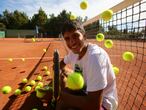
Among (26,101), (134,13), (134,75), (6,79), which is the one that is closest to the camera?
(134,13)

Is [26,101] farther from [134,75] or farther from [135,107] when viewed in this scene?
[134,75]

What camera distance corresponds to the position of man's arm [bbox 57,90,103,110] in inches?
90.1

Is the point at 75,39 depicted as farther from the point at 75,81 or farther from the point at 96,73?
A: the point at 96,73

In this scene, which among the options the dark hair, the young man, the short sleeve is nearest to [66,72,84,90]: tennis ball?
the young man

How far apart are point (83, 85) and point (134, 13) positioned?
1.51m

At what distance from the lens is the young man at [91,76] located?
2.29m

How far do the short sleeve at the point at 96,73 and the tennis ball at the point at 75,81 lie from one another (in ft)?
0.99

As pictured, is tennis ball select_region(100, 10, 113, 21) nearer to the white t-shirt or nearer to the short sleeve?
the white t-shirt

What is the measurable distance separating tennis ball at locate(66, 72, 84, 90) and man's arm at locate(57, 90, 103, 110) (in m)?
0.11

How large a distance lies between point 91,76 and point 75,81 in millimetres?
387

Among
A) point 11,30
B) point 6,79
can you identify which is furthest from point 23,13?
point 6,79

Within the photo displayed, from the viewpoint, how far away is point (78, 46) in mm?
2721

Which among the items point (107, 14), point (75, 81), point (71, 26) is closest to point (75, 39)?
point (71, 26)

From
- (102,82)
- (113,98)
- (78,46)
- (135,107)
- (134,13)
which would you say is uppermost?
(134,13)
